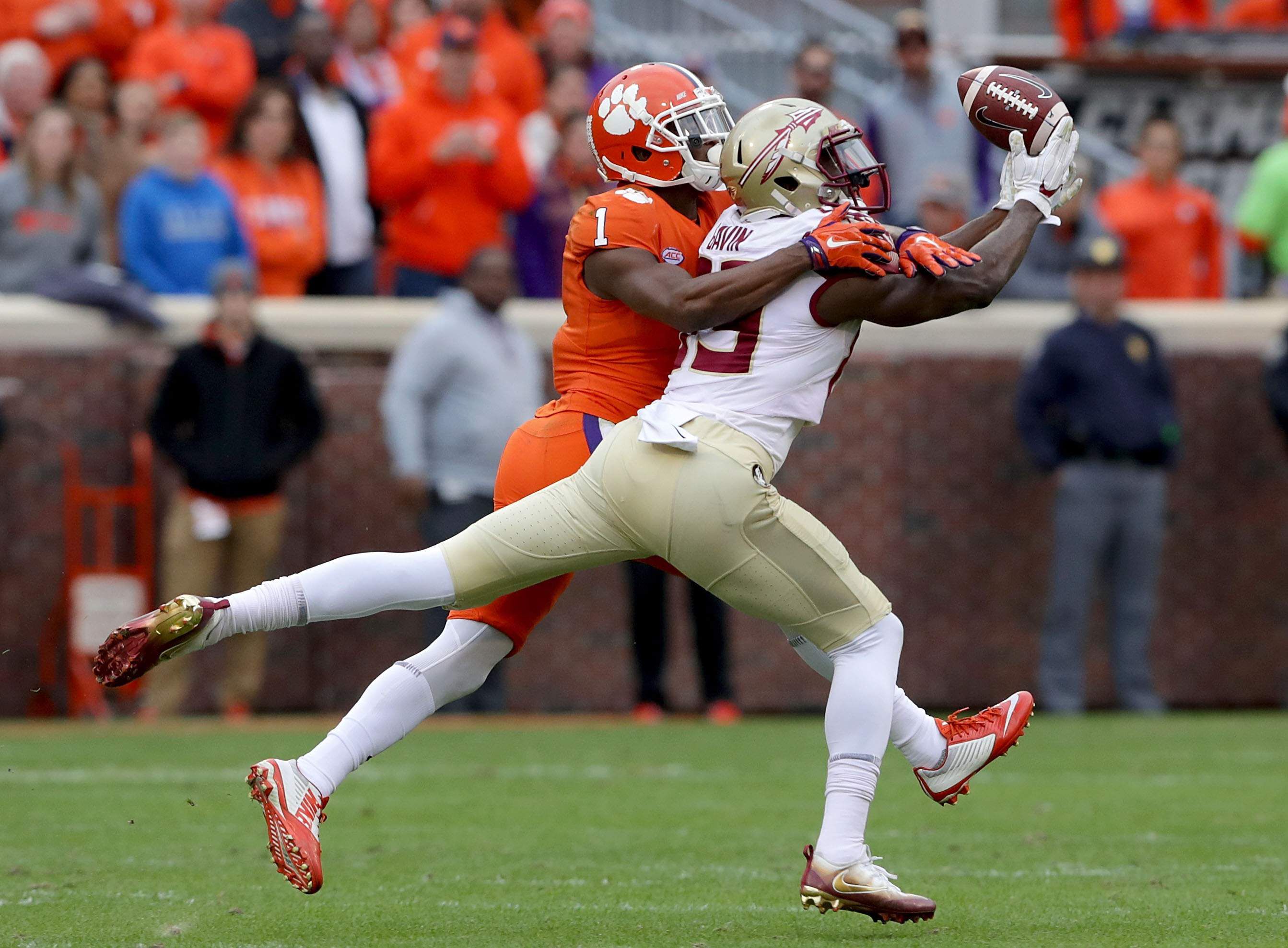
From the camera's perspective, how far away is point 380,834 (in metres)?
6.57

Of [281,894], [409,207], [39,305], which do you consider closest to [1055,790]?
[281,894]

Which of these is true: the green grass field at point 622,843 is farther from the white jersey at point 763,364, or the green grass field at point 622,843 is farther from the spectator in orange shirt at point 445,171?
the spectator in orange shirt at point 445,171

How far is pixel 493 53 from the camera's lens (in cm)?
1258

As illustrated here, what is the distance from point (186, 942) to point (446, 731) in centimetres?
551

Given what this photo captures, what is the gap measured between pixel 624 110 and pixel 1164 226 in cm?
761

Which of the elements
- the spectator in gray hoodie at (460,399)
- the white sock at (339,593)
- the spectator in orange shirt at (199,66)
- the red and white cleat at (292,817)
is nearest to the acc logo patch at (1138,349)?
the spectator in gray hoodie at (460,399)

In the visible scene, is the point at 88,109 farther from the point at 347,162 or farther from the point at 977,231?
the point at 977,231

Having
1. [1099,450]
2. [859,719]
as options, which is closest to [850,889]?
[859,719]

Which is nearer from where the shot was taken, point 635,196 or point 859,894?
point 859,894

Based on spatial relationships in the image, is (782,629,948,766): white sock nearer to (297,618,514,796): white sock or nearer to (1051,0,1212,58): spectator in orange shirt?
(297,618,514,796): white sock

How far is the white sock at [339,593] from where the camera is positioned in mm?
4762

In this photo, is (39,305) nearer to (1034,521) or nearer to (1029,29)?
(1034,521)

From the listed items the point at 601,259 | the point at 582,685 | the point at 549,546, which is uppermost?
the point at 601,259

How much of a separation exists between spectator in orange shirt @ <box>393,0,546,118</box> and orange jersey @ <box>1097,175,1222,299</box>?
352 cm
